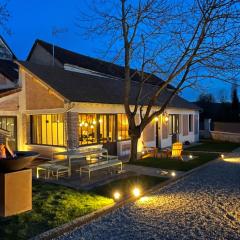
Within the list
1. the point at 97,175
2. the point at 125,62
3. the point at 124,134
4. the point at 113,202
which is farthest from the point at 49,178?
the point at 124,134

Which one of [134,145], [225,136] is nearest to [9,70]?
[134,145]

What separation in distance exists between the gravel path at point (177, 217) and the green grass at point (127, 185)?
0.60 meters

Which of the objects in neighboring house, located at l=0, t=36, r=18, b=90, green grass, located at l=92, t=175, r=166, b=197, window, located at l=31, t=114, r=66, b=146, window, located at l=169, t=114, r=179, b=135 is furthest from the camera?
window, located at l=169, t=114, r=179, b=135

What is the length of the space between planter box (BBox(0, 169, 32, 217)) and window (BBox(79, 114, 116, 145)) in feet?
27.1

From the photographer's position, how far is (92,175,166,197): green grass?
900cm

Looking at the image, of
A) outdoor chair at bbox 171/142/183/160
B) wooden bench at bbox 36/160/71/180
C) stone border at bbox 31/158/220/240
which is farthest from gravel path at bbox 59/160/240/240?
outdoor chair at bbox 171/142/183/160

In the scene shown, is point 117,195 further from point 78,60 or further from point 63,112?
point 78,60

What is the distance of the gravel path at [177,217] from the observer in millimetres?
5898

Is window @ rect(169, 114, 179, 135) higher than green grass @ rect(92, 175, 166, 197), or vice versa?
window @ rect(169, 114, 179, 135)

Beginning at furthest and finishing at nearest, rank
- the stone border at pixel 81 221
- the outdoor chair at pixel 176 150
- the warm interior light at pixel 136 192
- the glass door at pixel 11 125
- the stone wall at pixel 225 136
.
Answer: the stone wall at pixel 225 136 → the glass door at pixel 11 125 → the outdoor chair at pixel 176 150 → the warm interior light at pixel 136 192 → the stone border at pixel 81 221

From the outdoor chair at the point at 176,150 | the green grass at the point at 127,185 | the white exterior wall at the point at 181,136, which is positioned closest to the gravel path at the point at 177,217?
the green grass at the point at 127,185

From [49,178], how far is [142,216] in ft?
16.3

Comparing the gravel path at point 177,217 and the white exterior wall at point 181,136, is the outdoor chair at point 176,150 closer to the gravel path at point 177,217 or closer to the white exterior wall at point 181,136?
the gravel path at point 177,217

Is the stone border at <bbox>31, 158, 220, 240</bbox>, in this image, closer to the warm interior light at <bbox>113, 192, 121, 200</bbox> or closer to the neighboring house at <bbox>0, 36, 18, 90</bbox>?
the warm interior light at <bbox>113, 192, 121, 200</bbox>
